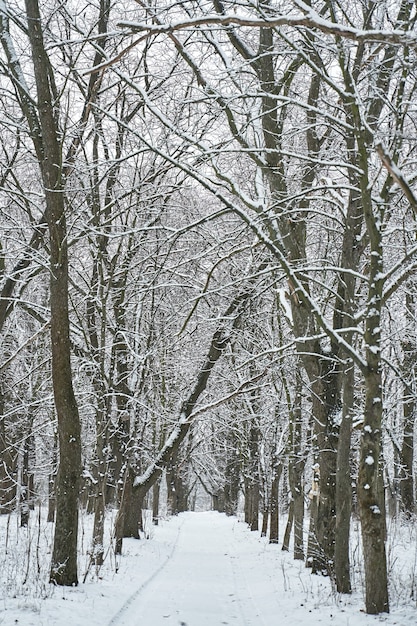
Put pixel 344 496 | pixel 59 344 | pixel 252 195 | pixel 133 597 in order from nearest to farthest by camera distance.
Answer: pixel 344 496
pixel 133 597
pixel 59 344
pixel 252 195

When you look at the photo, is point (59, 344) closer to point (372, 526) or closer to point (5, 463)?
point (372, 526)

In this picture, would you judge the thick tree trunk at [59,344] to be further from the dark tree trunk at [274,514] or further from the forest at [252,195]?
the dark tree trunk at [274,514]

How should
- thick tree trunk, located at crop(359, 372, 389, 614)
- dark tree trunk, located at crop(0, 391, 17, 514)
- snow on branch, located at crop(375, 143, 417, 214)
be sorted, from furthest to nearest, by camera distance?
dark tree trunk, located at crop(0, 391, 17, 514) < thick tree trunk, located at crop(359, 372, 389, 614) < snow on branch, located at crop(375, 143, 417, 214)

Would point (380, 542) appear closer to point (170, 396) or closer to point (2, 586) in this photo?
point (2, 586)

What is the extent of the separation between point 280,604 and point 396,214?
662cm

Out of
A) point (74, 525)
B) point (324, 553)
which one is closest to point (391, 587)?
point (324, 553)

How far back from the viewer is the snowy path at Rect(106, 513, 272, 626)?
747 centimetres

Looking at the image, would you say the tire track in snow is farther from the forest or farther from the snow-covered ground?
the forest

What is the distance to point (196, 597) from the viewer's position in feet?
30.4

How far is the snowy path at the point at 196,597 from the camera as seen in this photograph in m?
7.47

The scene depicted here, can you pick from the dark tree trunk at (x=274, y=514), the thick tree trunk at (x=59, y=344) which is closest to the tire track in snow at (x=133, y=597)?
the thick tree trunk at (x=59, y=344)

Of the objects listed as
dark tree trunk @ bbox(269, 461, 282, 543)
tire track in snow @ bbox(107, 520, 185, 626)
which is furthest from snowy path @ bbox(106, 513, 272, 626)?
dark tree trunk @ bbox(269, 461, 282, 543)

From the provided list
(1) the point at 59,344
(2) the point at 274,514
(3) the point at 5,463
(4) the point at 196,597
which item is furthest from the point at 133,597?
(2) the point at 274,514

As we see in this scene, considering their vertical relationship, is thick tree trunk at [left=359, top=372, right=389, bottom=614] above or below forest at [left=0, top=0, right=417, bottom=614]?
below
